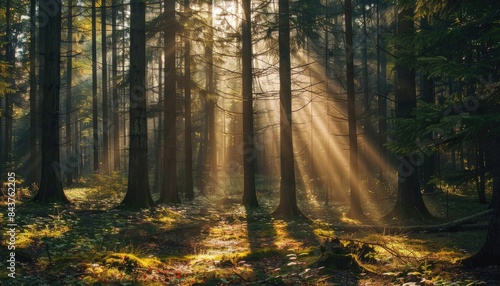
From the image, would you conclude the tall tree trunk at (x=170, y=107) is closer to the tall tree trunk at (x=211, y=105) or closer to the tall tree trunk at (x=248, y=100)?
the tall tree trunk at (x=211, y=105)

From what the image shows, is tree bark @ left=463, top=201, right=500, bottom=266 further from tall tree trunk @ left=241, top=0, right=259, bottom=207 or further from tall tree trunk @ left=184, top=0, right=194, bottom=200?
tall tree trunk @ left=184, top=0, right=194, bottom=200

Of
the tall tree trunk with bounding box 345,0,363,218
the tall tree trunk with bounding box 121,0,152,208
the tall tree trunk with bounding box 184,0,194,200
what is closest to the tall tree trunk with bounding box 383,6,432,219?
the tall tree trunk with bounding box 345,0,363,218

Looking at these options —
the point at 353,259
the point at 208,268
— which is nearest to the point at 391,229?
the point at 353,259

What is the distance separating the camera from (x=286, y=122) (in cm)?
1469

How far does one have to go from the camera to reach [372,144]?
30547 mm

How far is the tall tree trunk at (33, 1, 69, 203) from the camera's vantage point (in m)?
12.9

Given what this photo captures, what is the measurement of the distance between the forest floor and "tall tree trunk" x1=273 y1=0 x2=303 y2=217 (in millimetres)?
1201

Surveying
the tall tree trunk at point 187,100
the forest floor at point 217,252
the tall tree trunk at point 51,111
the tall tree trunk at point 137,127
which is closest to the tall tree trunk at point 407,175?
the forest floor at point 217,252

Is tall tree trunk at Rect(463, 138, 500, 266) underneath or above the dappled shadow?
above

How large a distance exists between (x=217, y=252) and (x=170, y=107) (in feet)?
34.6

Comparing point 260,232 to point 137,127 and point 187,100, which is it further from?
point 187,100

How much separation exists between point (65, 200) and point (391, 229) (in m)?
10.5

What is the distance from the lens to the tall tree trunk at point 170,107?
1741cm

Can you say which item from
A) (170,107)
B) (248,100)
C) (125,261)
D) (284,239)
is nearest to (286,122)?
(248,100)
